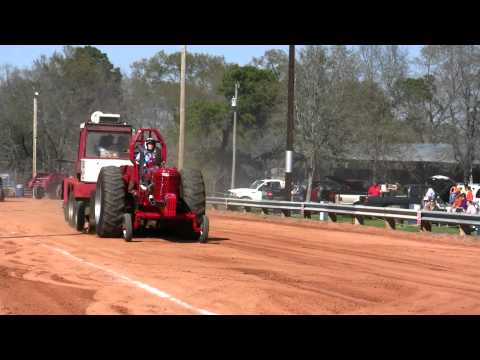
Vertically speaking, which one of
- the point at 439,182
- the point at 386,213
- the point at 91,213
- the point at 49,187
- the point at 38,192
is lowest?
the point at 91,213

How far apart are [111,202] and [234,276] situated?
597 centimetres

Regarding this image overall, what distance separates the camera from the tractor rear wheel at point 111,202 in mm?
16188

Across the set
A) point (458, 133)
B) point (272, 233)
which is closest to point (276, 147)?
point (458, 133)

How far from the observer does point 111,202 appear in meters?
16.2

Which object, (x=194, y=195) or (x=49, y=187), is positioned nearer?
(x=194, y=195)

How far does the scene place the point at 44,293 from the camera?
9250mm

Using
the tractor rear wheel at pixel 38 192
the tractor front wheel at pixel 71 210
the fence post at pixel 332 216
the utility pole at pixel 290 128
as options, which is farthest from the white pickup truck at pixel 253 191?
the tractor front wheel at pixel 71 210

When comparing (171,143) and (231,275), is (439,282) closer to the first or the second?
(231,275)

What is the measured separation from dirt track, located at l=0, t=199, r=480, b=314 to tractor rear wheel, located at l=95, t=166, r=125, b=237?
1.16ft

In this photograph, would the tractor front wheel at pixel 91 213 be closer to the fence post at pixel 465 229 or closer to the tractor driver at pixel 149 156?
the tractor driver at pixel 149 156

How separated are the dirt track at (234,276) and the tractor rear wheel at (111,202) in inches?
13.9

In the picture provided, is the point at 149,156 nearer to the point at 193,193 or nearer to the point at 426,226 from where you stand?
the point at 193,193

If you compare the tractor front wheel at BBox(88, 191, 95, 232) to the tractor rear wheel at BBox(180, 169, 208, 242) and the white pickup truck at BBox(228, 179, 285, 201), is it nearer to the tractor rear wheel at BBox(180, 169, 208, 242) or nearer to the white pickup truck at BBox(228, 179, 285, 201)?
the tractor rear wheel at BBox(180, 169, 208, 242)

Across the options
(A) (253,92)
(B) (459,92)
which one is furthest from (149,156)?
(A) (253,92)
